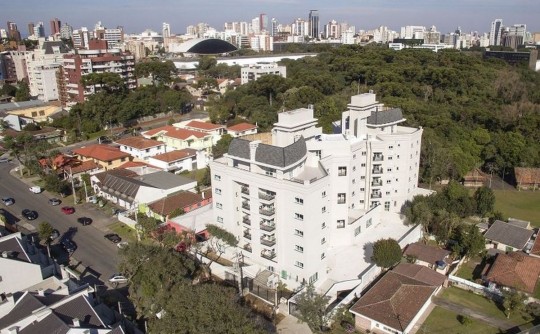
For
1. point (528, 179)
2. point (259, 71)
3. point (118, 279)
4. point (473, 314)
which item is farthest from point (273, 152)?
point (259, 71)

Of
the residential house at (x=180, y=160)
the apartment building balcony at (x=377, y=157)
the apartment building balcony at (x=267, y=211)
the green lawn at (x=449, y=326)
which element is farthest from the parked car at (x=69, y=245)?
the green lawn at (x=449, y=326)

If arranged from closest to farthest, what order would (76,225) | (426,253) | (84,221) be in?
(426,253), (76,225), (84,221)

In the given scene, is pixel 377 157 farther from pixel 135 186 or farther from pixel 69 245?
pixel 69 245

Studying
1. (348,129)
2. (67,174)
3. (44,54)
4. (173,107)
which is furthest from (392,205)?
(44,54)

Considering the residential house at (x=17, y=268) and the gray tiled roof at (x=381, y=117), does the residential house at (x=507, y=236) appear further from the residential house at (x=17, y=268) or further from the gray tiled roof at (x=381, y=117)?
the residential house at (x=17, y=268)

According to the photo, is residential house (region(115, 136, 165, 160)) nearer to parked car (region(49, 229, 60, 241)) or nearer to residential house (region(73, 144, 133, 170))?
residential house (region(73, 144, 133, 170))
